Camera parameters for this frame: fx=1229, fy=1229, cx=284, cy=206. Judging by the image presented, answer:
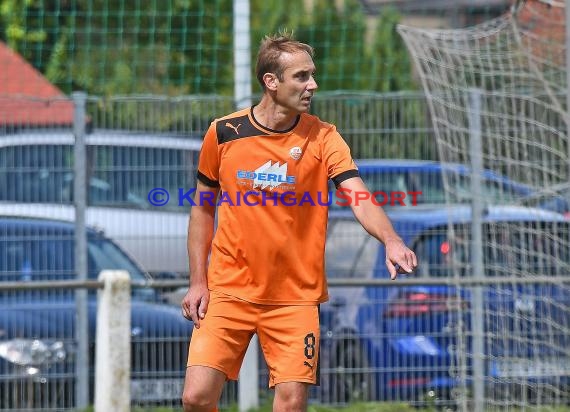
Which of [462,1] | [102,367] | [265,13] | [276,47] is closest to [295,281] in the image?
[276,47]

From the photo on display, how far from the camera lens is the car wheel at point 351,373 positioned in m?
8.57

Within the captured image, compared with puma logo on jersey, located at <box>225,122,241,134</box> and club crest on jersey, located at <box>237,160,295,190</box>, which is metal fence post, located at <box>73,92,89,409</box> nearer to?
puma logo on jersey, located at <box>225,122,241,134</box>

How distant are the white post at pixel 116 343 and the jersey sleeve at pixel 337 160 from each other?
2.61m

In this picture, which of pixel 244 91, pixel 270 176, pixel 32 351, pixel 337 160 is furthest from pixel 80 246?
pixel 337 160

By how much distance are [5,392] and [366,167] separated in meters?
2.90

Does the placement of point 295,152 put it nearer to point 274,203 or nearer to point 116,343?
point 274,203

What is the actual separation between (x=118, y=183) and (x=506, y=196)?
2.66m

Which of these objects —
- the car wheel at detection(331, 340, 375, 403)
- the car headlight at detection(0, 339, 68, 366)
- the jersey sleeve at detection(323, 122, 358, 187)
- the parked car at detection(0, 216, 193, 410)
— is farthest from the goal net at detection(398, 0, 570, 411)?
the car headlight at detection(0, 339, 68, 366)

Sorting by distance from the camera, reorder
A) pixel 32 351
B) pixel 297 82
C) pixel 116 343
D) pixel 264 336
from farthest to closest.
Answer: pixel 32 351 < pixel 116 343 < pixel 264 336 < pixel 297 82

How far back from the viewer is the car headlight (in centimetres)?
825

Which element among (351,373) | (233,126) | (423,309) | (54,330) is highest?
(233,126)

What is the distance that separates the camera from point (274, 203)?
18.2 ft

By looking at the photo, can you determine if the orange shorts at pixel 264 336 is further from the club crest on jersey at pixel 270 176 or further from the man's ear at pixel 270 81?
the man's ear at pixel 270 81

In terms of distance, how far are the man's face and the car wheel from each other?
3.38 metres
